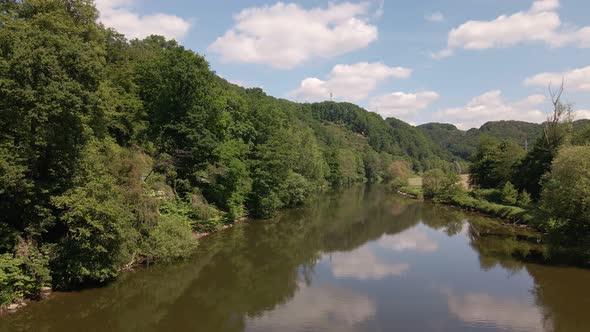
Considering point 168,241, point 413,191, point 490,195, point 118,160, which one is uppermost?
point 118,160

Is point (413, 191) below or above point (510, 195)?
below

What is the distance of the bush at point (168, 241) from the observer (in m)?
25.0

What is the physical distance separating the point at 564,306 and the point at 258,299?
52.7 ft

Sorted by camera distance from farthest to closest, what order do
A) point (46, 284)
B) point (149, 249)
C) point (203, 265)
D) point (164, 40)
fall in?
point (164, 40), point (203, 265), point (149, 249), point (46, 284)

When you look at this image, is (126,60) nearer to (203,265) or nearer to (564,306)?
(203,265)

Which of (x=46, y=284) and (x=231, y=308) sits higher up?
(x=46, y=284)

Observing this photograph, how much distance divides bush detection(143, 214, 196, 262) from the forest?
8cm

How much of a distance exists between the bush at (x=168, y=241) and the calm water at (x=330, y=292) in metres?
0.89

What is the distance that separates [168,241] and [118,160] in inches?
243

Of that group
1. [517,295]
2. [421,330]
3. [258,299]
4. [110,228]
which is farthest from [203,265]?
[517,295]

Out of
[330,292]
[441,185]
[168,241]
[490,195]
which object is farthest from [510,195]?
[168,241]

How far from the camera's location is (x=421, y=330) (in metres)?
17.4

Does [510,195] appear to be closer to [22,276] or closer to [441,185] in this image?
[441,185]

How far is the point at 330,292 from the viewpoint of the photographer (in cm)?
2236
